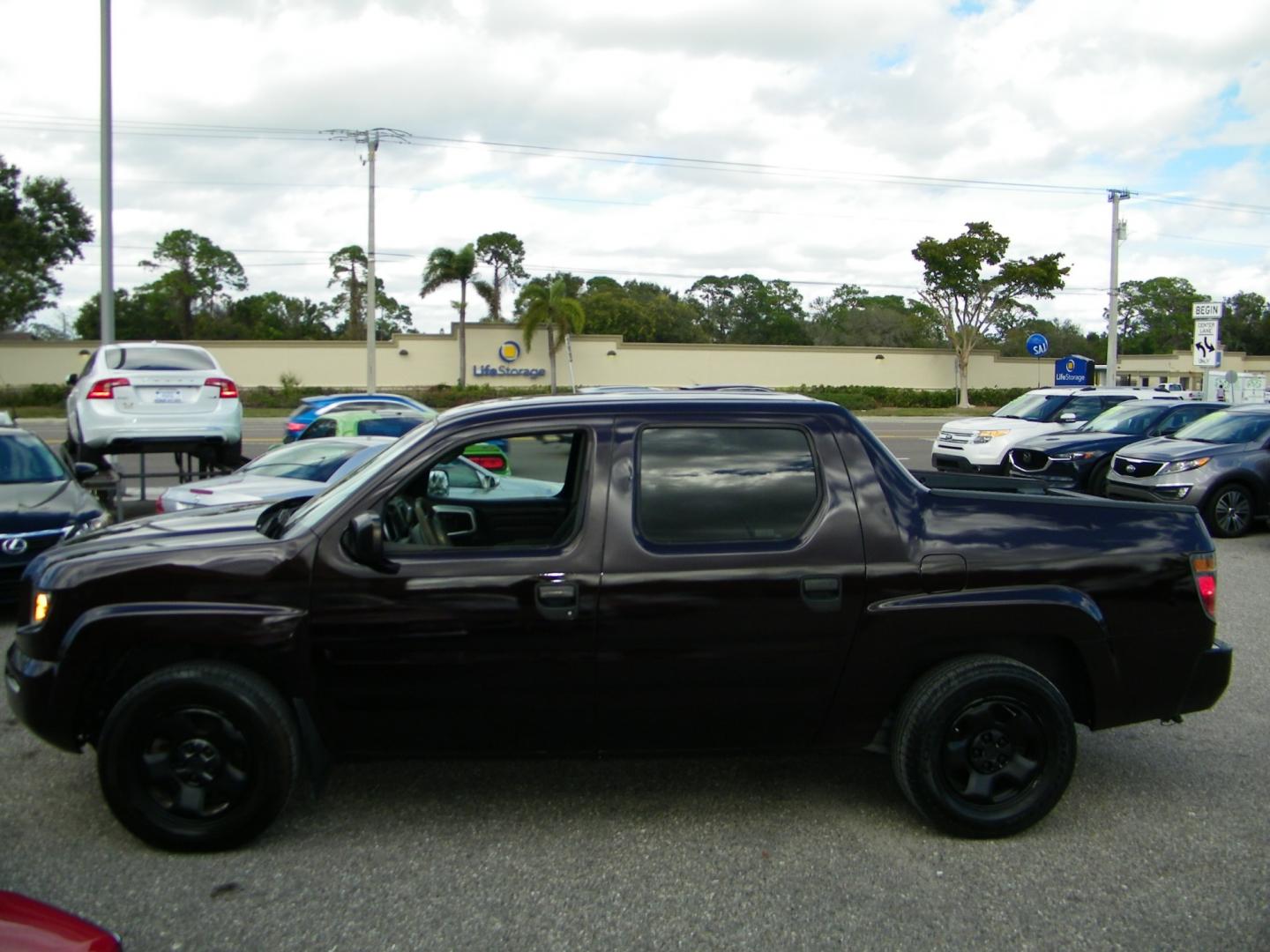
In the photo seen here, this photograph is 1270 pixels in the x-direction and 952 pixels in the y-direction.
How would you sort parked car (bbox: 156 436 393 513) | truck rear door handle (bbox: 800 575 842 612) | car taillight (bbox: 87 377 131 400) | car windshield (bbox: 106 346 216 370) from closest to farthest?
truck rear door handle (bbox: 800 575 842 612), parked car (bbox: 156 436 393 513), car taillight (bbox: 87 377 131 400), car windshield (bbox: 106 346 216 370)

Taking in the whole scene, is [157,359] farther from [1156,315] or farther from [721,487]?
[1156,315]

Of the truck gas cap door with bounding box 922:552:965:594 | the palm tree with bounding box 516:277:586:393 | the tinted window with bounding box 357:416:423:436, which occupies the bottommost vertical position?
the truck gas cap door with bounding box 922:552:965:594

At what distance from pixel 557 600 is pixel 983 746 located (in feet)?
5.77

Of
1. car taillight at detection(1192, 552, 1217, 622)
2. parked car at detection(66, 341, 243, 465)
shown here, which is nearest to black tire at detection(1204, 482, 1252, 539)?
car taillight at detection(1192, 552, 1217, 622)

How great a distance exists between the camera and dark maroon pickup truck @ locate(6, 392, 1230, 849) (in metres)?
4.11

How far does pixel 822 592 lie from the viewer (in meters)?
4.23

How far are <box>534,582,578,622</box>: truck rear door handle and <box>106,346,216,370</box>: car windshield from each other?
10145 millimetres

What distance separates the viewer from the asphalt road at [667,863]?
3.64m

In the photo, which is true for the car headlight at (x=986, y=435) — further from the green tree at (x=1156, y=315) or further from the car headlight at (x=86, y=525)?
the green tree at (x=1156, y=315)

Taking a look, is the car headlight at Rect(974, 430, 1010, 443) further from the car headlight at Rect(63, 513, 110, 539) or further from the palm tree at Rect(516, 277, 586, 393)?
the palm tree at Rect(516, 277, 586, 393)

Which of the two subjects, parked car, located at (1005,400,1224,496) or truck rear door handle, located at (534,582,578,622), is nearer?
truck rear door handle, located at (534,582,578,622)

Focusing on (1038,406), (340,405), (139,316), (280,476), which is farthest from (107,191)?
(139,316)

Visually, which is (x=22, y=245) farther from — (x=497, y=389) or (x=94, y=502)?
(x=94, y=502)

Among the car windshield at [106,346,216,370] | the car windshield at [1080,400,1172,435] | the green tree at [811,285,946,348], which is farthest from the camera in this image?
the green tree at [811,285,946,348]
